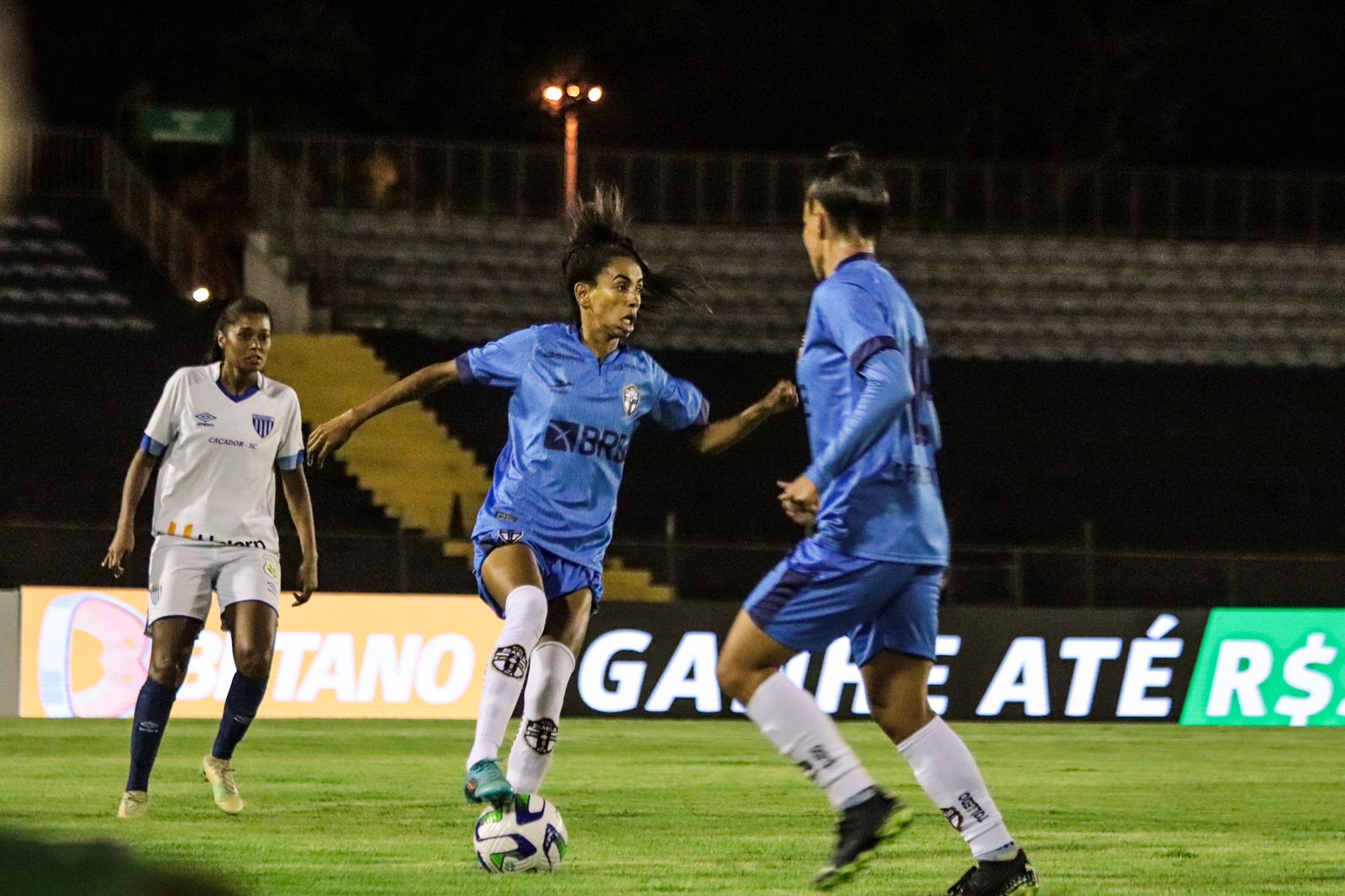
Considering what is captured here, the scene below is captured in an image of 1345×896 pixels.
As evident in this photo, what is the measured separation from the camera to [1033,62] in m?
39.1

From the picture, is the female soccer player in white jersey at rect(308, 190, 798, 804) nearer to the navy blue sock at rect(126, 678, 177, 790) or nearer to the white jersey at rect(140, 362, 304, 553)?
the white jersey at rect(140, 362, 304, 553)

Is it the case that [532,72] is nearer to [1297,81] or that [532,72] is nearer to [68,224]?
[68,224]

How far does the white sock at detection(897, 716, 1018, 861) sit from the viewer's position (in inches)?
222

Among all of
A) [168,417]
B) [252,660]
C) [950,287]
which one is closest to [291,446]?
[168,417]

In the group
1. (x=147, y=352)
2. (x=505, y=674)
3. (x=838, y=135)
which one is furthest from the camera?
(x=838, y=135)

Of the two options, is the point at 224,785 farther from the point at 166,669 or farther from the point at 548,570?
the point at 548,570

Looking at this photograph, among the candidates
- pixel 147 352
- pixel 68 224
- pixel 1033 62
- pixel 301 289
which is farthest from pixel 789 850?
pixel 1033 62

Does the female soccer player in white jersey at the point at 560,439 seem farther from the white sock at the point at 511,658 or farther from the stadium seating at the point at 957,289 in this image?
the stadium seating at the point at 957,289

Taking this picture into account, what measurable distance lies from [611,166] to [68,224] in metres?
7.78

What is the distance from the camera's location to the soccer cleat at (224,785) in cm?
861

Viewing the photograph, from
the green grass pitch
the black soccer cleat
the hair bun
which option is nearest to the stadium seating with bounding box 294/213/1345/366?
the green grass pitch

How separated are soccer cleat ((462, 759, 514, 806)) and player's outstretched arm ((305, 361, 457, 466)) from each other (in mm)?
1176

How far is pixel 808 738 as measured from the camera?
569 centimetres

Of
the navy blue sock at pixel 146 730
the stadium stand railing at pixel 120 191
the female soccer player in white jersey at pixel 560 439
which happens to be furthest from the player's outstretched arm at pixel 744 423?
the stadium stand railing at pixel 120 191
